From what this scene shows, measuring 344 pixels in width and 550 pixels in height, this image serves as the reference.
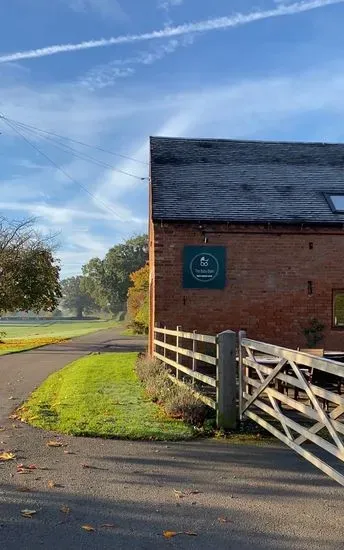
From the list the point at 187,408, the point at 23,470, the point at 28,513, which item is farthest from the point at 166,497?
the point at 187,408

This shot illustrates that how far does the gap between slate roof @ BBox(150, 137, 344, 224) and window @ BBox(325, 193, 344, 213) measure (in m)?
0.15

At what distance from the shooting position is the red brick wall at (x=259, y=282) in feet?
47.0

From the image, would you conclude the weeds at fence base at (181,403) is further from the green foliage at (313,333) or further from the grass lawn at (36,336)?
the grass lawn at (36,336)

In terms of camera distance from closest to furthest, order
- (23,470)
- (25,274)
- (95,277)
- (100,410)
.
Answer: (23,470)
(100,410)
(25,274)
(95,277)

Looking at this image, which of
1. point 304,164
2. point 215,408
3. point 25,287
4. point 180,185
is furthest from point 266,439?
point 25,287

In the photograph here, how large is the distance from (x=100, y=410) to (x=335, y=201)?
9.60m

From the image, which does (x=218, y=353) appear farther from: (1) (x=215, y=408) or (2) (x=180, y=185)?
(2) (x=180, y=185)

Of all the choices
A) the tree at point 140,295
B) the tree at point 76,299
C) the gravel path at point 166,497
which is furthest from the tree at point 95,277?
the gravel path at point 166,497

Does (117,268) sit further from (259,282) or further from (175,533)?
(175,533)

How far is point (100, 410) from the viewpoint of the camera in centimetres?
887

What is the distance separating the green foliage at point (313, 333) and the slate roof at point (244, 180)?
105 inches

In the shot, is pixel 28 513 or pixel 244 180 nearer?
pixel 28 513

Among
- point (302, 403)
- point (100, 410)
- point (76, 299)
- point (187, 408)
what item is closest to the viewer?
point (302, 403)

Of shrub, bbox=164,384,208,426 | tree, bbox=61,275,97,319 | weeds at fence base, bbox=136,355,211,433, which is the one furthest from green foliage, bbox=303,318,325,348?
tree, bbox=61,275,97,319
